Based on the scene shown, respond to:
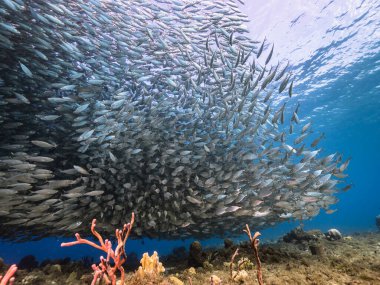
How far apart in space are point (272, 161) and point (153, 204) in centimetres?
504

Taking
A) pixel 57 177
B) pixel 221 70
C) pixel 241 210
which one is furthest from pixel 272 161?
pixel 57 177

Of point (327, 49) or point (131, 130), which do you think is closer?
point (131, 130)

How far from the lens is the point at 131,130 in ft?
31.3

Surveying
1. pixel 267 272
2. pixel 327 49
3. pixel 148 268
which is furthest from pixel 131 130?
pixel 327 49

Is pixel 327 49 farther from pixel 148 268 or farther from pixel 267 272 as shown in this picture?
pixel 148 268

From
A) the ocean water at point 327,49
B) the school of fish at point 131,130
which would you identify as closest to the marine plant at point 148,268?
the school of fish at point 131,130

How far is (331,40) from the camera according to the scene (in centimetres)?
1956

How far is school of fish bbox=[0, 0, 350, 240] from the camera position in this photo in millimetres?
8617

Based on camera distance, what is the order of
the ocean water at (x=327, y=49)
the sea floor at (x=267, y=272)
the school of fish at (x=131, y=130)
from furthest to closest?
the ocean water at (x=327, y=49) → the school of fish at (x=131, y=130) → the sea floor at (x=267, y=272)

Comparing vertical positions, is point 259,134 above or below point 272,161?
above

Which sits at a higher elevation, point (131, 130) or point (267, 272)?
point (131, 130)

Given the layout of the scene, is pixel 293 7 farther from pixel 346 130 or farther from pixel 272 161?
pixel 346 130

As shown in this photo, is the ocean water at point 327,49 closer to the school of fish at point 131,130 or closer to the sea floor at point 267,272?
the school of fish at point 131,130

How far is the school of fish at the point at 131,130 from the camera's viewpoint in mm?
8617
